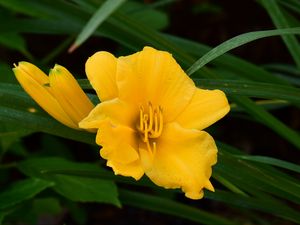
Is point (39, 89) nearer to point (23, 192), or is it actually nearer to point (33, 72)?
point (33, 72)

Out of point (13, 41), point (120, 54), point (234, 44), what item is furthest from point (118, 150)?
point (120, 54)

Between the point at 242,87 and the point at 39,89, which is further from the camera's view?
the point at 242,87

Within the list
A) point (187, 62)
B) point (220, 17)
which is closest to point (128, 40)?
point (187, 62)

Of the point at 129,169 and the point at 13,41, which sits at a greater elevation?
the point at 13,41

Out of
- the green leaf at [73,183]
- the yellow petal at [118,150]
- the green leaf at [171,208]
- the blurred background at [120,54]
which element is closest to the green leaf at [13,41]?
the blurred background at [120,54]

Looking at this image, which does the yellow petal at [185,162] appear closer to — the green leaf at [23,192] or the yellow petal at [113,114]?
the yellow petal at [113,114]

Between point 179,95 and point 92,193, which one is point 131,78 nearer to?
point 179,95

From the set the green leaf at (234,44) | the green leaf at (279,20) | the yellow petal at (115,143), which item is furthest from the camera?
the green leaf at (279,20)
